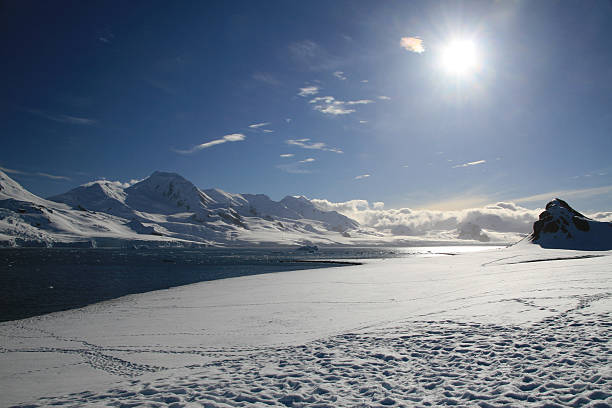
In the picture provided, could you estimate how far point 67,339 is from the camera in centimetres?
1463

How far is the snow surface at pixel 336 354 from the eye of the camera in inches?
309

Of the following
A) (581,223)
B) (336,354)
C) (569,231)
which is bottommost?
(336,354)

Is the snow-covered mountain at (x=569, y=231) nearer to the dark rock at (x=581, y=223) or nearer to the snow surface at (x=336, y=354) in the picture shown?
the dark rock at (x=581, y=223)

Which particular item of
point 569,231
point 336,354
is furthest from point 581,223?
point 336,354

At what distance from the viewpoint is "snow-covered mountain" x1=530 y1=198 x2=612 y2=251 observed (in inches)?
2724

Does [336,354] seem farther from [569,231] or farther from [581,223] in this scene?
[581,223]

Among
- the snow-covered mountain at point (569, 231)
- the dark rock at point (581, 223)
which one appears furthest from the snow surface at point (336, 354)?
the dark rock at point (581, 223)

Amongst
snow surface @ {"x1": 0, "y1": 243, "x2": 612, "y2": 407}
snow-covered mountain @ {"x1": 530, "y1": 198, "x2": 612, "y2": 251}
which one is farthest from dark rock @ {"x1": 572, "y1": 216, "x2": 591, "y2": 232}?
snow surface @ {"x1": 0, "y1": 243, "x2": 612, "y2": 407}

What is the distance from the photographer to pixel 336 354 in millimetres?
10578

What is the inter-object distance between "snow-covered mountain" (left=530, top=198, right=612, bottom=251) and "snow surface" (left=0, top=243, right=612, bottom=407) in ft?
207

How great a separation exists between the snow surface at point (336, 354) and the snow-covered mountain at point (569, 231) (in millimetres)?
63073

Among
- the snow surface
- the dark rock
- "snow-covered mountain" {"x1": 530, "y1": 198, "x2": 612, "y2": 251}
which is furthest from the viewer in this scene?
the dark rock

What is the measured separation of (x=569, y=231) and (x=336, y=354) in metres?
82.9

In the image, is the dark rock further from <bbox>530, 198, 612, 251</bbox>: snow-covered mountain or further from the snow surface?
the snow surface
